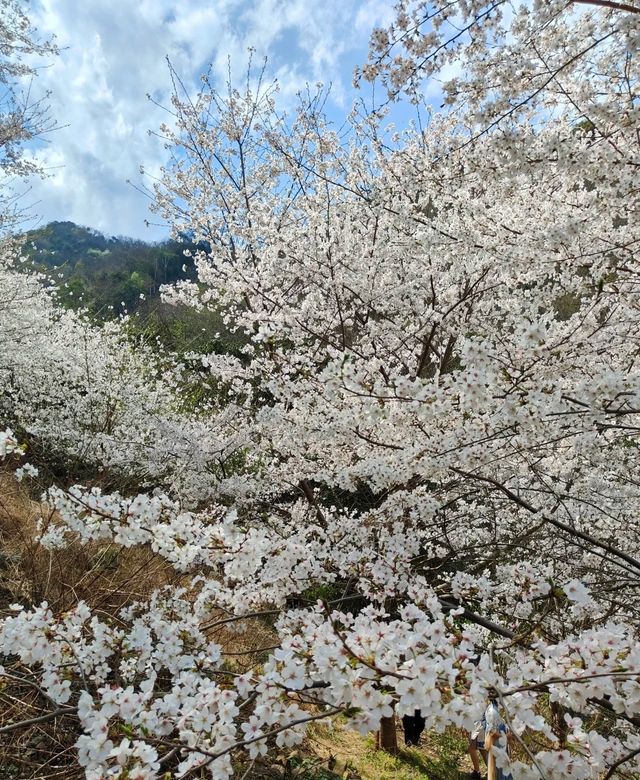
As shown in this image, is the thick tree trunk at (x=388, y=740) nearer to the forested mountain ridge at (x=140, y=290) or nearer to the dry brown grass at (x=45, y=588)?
the dry brown grass at (x=45, y=588)

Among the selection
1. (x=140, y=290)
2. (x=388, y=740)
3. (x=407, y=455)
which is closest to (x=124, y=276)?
(x=140, y=290)

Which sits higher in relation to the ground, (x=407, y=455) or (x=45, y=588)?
(x=407, y=455)

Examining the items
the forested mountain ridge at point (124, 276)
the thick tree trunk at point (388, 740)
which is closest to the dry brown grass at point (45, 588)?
the thick tree trunk at point (388, 740)

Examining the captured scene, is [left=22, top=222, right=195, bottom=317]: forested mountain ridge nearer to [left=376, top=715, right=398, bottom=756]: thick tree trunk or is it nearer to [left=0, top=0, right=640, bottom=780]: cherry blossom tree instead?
[left=0, top=0, right=640, bottom=780]: cherry blossom tree

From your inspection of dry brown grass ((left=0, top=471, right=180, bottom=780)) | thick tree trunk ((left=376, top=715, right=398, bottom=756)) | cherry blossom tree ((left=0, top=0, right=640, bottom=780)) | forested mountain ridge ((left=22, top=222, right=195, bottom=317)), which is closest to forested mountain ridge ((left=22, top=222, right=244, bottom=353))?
forested mountain ridge ((left=22, top=222, right=195, bottom=317))

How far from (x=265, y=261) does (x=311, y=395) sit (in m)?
2.65

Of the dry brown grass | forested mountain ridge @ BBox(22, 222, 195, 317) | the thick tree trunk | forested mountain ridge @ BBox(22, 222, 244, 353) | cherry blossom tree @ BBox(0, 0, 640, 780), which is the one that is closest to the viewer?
cherry blossom tree @ BBox(0, 0, 640, 780)

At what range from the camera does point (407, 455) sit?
3564mm

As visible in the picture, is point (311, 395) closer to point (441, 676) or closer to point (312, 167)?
point (441, 676)

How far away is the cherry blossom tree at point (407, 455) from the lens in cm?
159

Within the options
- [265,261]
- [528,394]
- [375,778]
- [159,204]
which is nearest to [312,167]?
[265,261]

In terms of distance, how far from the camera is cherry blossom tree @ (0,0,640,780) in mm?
1588

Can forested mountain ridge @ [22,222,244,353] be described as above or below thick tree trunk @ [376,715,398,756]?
above

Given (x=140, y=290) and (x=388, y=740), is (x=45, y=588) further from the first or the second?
(x=140, y=290)
